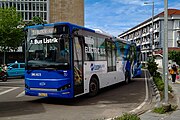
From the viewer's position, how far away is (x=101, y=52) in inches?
503

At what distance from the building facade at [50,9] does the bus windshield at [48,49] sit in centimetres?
7393

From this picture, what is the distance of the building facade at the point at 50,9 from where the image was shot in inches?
3241

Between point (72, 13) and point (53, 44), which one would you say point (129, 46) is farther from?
point (72, 13)

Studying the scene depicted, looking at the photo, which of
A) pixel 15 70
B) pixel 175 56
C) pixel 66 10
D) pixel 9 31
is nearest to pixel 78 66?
pixel 15 70

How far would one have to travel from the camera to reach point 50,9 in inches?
3339

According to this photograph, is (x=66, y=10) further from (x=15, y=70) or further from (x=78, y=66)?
(x=78, y=66)

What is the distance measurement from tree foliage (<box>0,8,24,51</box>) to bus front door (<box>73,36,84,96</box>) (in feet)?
85.4

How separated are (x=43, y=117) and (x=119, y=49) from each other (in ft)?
29.5

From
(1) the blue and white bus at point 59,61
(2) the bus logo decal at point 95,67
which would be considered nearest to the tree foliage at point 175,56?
(2) the bus logo decal at point 95,67

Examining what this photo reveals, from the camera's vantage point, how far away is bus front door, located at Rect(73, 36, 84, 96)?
10.1 metres

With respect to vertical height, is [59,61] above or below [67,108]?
above

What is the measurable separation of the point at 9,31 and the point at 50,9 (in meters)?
51.1

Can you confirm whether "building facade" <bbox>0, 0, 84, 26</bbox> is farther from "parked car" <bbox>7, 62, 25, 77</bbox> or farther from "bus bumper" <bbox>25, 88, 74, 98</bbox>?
"bus bumper" <bbox>25, 88, 74, 98</bbox>

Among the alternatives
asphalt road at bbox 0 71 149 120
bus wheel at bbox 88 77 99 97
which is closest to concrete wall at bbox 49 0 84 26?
bus wheel at bbox 88 77 99 97
